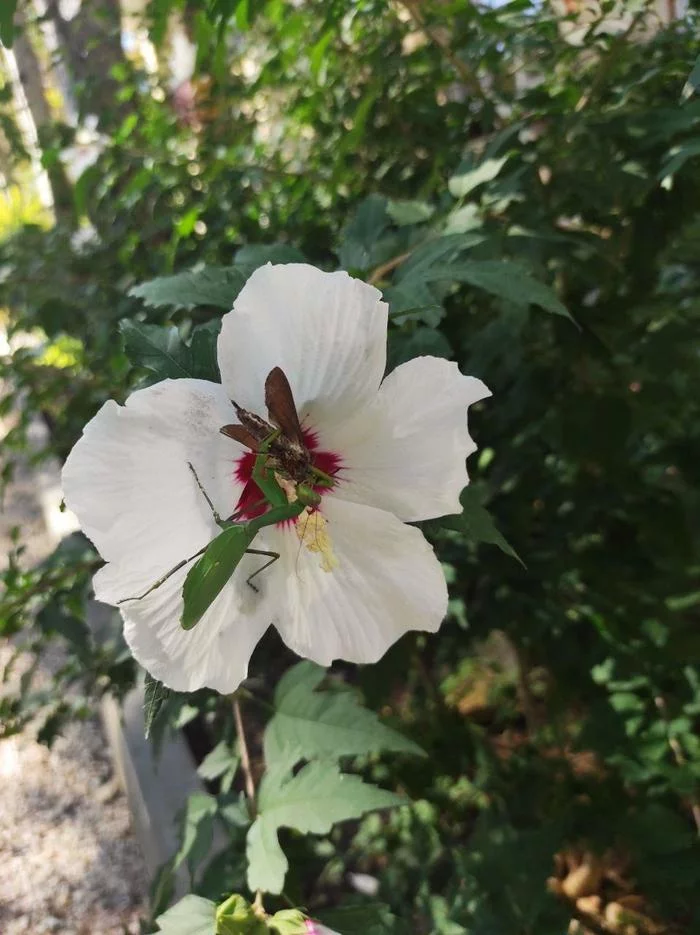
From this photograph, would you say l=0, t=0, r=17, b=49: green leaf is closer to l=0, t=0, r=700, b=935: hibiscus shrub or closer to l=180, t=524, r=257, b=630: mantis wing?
l=0, t=0, r=700, b=935: hibiscus shrub

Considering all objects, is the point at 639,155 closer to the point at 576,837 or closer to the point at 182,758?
the point at 576,837

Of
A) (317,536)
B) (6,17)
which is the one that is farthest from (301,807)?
(6,17)

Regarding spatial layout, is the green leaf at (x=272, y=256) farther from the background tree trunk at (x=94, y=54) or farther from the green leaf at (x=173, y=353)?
the background tree trunk at (x=94, y=54)

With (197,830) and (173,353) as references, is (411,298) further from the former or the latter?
(197,830)

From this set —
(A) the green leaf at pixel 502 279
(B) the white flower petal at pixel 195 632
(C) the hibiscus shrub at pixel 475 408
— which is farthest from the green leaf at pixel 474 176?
(B) the white flower petal at pixel 195 632

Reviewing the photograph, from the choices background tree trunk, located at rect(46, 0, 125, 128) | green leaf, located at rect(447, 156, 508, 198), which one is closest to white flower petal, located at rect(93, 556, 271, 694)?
green leaf, located at rect(447, 156, 508, 198)

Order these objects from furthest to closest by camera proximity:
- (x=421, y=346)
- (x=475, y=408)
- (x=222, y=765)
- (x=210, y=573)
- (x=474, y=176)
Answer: (x=475, y=408), (x=222, y=765), (x=474, y=176), (x=421, y=346), (x=210, y=573)

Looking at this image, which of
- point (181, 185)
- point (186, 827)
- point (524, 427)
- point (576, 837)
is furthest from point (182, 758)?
point (181, 185)
